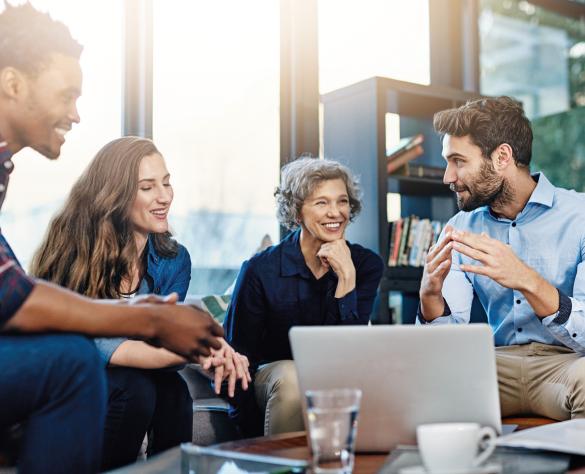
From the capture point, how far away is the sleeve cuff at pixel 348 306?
2.58m

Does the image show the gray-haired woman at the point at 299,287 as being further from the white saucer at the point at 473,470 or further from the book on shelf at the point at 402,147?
the white saucer at the point at 473,470

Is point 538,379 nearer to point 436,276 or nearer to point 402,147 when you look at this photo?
point 436,276

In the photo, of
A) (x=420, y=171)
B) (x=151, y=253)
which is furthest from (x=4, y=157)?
(x=420, y=171)

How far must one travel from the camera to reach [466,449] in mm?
1132

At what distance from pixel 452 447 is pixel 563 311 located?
1.13 m

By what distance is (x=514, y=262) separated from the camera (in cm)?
210

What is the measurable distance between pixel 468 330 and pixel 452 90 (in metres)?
2.90

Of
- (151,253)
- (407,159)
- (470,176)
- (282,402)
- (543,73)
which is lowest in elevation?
(282,402)

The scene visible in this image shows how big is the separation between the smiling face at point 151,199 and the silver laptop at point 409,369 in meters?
1.21

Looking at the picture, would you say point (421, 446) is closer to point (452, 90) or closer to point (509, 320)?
point (509, 320)

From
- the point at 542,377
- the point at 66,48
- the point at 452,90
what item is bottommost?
the point at 542,377

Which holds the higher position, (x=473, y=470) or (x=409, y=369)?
(x=409, y=369)

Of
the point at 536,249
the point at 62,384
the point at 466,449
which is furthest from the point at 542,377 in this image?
the point at 62,384

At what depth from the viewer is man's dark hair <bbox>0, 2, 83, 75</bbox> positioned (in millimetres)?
1745
